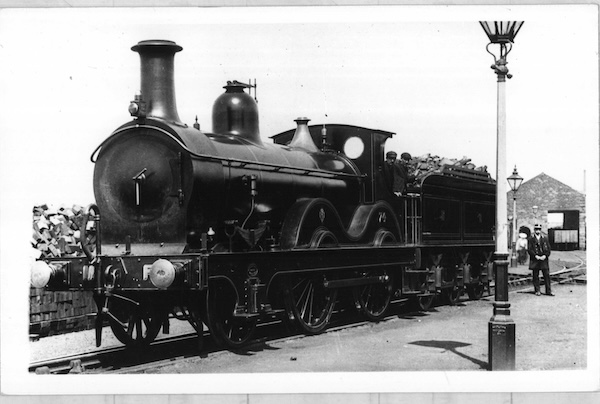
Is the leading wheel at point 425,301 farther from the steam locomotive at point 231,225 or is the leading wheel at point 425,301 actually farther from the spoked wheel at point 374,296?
the spoked wheel at point 374,296

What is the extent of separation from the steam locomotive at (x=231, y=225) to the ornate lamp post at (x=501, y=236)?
3.05 m

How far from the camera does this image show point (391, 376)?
9.21 m

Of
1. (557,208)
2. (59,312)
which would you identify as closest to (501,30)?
(557,208)

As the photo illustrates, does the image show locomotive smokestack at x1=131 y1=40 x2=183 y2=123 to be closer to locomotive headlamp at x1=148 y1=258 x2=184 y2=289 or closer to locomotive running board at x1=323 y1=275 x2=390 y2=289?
locomotive headlamp at x1=148 y1=258 x2=184 y2=289

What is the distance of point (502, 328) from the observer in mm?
9047

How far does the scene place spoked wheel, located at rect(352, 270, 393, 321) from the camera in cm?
1278

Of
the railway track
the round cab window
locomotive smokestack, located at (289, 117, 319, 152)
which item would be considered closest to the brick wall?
the railway track

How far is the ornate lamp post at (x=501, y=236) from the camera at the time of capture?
9.05 meters


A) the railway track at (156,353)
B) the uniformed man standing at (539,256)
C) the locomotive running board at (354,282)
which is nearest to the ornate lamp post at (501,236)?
the railway track at (156,353)

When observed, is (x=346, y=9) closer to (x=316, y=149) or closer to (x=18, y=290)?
(x=316, y=149)

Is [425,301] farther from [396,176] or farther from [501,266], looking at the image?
[501,266]

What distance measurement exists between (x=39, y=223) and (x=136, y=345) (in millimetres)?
2608

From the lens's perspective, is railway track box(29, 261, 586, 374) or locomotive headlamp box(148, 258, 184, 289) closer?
locomotive headlamp box(148, 258, 184, 289)

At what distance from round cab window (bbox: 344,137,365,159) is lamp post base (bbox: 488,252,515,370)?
4.78 meters
